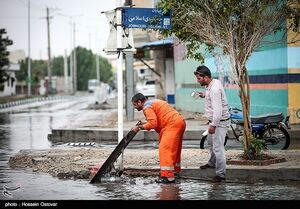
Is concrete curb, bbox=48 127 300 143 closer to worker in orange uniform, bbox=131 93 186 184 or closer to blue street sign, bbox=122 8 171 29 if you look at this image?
blue street sign, bbox=122 8 171 29

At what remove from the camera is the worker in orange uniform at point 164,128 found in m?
10.4

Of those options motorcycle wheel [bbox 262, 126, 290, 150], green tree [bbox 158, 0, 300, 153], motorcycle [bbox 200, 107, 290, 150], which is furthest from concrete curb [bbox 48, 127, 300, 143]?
green tree [bbox 158, 0, 300, 153]

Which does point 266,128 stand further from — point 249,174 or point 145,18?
point 145,18

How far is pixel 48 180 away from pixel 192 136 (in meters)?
8.96

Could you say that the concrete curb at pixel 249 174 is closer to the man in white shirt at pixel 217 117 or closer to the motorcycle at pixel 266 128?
the man in white shirt at pixel 217 117

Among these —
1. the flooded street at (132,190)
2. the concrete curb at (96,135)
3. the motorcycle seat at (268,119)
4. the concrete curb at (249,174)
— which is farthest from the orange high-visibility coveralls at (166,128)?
the concrete curb at (96,135)

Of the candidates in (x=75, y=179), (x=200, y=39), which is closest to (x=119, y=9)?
(x=200, y=39)

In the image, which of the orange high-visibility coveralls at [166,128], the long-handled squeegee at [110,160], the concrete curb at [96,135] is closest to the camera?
Result: the orange high-visibility coveralls at [166,128]

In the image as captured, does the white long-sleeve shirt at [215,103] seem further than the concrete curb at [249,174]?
No

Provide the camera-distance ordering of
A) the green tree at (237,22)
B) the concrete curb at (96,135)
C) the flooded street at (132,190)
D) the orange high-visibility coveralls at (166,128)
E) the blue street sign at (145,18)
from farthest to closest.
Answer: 1. the concrete curb at (96,135)
2. the green tree at (237,22)
3. the blue street sign at (145,18)
4. the orange high-visibility coveralls at (166,128)
5. the flooded street at (132,190)

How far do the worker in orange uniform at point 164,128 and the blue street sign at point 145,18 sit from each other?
1696 millimetres

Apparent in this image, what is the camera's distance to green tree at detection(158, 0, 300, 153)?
11891 millimetres

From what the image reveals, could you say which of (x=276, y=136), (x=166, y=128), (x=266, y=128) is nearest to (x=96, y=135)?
(x=266, y=128)

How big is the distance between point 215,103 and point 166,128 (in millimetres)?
897
